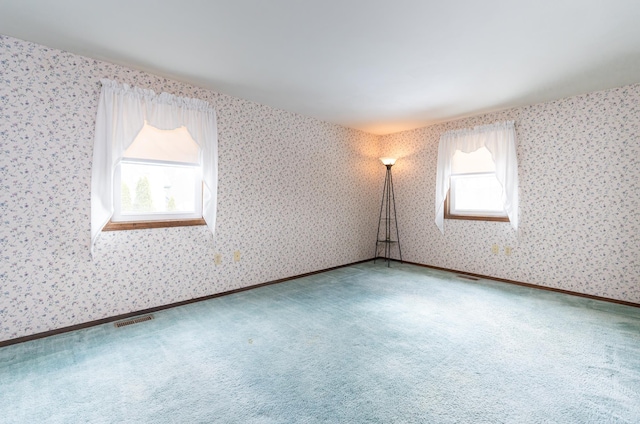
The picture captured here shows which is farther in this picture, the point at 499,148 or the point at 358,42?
the point at 499,148

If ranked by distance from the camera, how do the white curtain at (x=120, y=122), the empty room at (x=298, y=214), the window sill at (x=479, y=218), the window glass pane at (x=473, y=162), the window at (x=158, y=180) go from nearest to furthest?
the empty room at (x=298, y=214)
the white curtain at (x=120, y=122)
the window at (x=158, y=180)
the window sill at (x=479, y=218)
the window glass pane at (x=473, y=162)

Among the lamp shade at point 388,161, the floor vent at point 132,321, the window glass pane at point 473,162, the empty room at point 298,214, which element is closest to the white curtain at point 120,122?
the empty room at point 298,214

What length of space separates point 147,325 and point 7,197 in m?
1.50

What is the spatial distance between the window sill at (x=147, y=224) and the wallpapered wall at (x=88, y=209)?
0.18 feet

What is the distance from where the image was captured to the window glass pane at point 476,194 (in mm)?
4332

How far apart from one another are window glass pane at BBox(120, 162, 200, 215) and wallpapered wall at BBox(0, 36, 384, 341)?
26cm

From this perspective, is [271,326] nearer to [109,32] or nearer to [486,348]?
[486,348]

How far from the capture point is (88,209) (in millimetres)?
2705

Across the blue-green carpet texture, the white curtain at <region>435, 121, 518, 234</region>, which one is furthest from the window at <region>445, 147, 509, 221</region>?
the blue-green carpet texture

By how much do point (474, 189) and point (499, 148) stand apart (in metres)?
0.70

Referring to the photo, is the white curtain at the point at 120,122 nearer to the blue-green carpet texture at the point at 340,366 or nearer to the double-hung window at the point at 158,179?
the double-hung window at the point at 158,179

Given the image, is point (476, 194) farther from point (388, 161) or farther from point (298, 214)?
point (298, 214)

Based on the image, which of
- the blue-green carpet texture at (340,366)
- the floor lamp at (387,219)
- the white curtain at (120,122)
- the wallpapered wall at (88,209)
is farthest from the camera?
the floor lamp at (387,219)

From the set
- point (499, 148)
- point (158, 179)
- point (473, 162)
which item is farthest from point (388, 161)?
point (158, 179)
